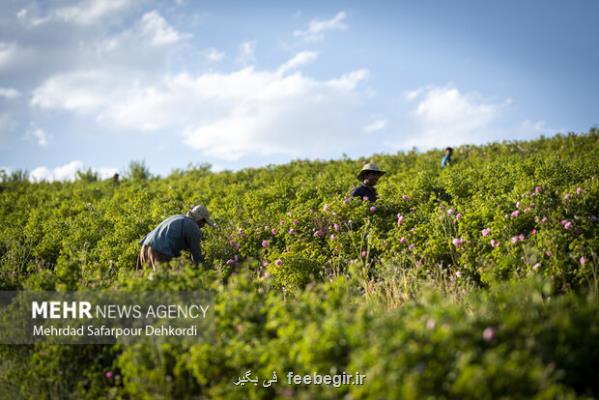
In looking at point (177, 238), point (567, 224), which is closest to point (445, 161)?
point (567, 224)

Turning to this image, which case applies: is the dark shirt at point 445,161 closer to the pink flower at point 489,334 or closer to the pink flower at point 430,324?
the pink flower at point 489,334

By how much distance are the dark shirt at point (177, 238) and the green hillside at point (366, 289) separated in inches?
13.8

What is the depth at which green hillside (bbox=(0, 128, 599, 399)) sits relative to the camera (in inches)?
103

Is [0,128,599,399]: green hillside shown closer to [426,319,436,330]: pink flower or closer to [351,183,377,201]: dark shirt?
[426,319,436,330]: pink flower

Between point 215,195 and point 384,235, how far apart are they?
18.8ft

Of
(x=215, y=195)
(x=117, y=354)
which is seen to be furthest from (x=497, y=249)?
(x=215, y=195)

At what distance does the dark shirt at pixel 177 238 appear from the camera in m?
5.55

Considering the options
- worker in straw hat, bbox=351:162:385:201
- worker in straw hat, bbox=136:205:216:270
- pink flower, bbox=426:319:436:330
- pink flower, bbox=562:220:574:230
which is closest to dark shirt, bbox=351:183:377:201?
worker in straw hat, bbox=351:162:385:201

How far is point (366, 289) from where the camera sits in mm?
4992

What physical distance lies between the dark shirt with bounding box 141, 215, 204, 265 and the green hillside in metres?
0.35

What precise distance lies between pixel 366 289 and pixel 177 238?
2.43 metres

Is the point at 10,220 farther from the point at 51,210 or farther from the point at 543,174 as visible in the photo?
the point at 543,174

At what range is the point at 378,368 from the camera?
2445mm

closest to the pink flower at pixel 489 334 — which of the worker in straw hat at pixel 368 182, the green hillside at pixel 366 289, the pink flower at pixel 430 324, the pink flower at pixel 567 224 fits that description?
the green hillside at pixel 366 289
